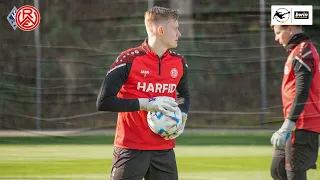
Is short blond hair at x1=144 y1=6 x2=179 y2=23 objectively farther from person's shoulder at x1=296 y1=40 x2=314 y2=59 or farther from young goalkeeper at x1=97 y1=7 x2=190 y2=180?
person's shoulder at x1=296 y1=40 x2=314 y2=59

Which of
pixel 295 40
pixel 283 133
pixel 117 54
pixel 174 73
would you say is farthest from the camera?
pixel 117 54

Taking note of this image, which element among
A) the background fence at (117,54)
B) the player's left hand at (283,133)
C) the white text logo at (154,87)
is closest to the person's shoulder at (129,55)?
the white text logo at (154,87)

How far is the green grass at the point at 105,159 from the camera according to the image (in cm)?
704

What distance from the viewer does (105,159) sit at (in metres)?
8.19

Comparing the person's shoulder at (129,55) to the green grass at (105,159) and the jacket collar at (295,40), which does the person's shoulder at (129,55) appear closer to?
the jacket collar at (295,40)

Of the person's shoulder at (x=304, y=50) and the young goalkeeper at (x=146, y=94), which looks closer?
the young goalkeeper at (x=146, y=94)

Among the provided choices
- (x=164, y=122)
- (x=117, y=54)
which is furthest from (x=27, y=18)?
(x=164, y=122)

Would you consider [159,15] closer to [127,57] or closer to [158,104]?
[127,57]

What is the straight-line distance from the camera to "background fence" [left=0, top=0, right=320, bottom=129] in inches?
409

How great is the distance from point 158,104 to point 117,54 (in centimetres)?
722

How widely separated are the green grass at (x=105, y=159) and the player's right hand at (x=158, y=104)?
3073 mm

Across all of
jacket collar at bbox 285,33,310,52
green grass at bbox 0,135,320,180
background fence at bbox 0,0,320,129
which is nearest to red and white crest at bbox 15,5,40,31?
background fence at bbox 0,0,320,129

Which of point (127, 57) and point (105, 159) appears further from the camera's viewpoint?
point (105, 159)

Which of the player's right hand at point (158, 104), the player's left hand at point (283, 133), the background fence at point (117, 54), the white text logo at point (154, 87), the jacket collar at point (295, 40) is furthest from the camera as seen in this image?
the background fence at point (117, 54)
